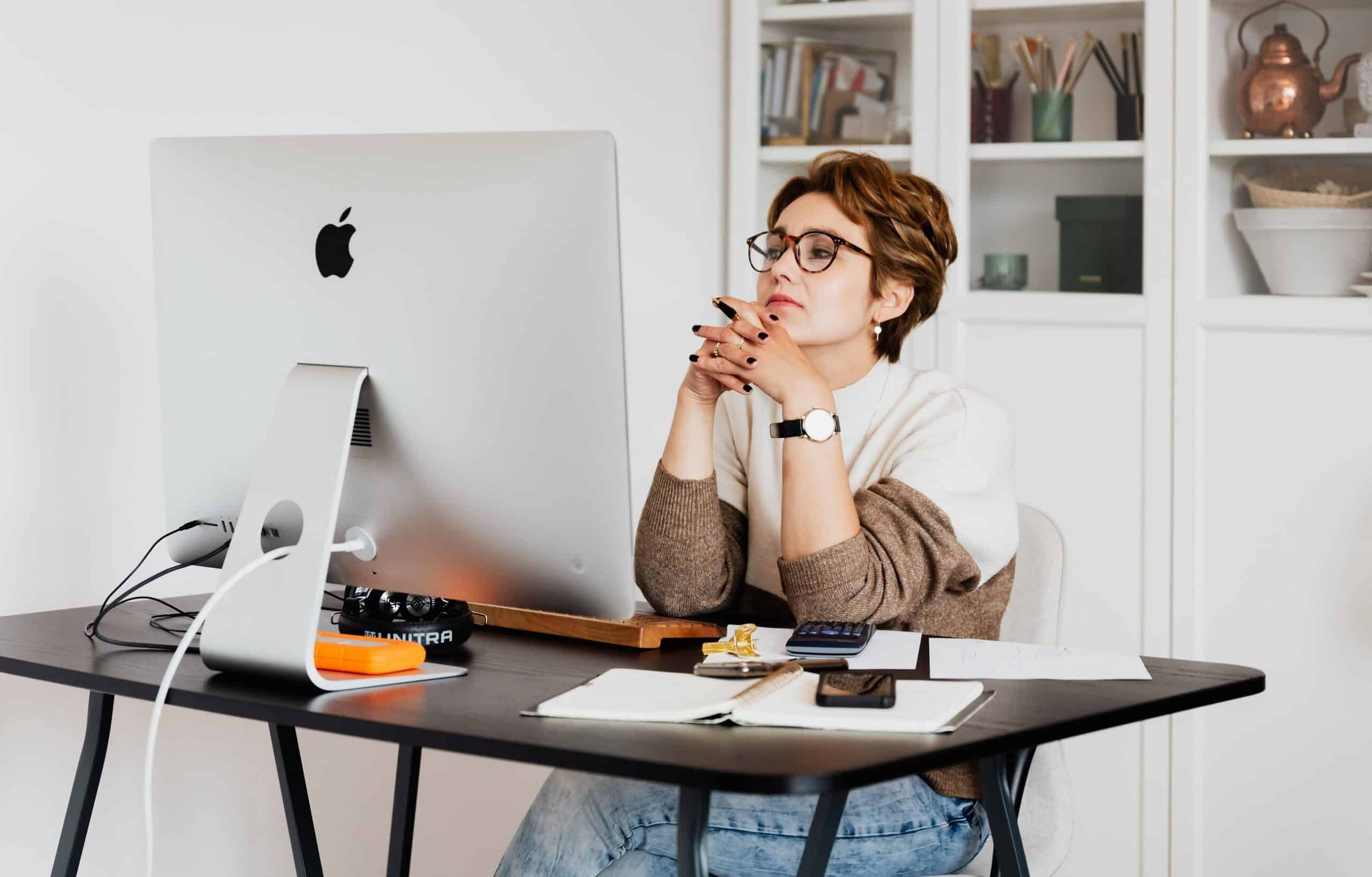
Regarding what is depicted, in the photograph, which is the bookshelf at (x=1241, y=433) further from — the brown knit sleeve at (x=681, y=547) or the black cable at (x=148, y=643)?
the black cable at (x=148, y=643)

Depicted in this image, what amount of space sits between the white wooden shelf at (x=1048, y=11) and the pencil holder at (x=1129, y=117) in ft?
0.50

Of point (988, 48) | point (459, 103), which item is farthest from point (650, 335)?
point (988, 48)

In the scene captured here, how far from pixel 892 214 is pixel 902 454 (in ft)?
1.05

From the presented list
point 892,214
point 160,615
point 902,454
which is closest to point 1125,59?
point 892,214

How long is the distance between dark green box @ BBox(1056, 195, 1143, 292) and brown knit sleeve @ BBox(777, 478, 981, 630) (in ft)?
4.54

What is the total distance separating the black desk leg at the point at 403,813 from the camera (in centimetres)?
184

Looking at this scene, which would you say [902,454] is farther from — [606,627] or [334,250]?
[334,250]

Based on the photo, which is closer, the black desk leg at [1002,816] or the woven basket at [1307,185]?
the black desk leg at [1002,816]

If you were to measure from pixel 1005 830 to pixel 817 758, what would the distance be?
1.16ft

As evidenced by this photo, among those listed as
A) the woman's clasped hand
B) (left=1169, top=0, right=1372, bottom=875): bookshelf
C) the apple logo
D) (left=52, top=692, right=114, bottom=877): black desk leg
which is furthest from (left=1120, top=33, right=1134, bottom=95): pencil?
(left=52, top=692, right=114, bottom=877): black desk leg

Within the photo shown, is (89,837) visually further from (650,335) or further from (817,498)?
(650,335)

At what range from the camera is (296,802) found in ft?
5.25

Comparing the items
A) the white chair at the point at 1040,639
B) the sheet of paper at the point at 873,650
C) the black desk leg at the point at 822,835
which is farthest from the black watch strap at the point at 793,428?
the black desk leg at the point at 822,835

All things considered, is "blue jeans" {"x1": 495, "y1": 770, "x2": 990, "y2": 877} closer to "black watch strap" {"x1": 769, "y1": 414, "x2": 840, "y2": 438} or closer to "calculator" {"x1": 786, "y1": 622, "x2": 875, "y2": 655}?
"calculator" {"x1": 786, "y1": 622, "x2": 875, "y2": 655}
